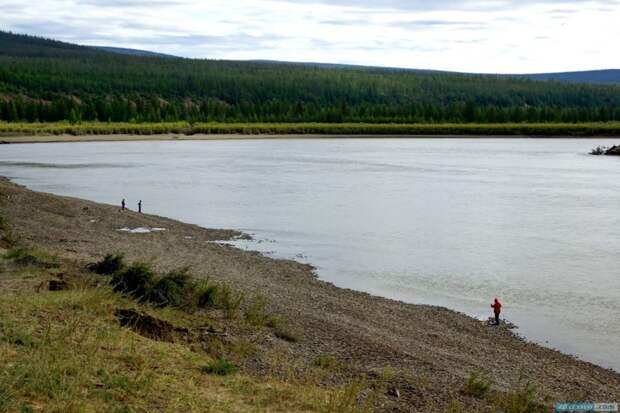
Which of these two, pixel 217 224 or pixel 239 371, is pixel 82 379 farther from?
pixel 217 224

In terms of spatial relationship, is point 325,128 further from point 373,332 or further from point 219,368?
point 219,368

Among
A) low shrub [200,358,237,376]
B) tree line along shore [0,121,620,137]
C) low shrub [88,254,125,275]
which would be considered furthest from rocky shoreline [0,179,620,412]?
tree line along shore [0,121,620,137]

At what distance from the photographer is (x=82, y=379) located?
27.1ft

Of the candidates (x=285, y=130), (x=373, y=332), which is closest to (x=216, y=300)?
(x=373, y=332)

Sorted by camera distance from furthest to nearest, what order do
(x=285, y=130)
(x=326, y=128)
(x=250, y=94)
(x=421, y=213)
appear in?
(x=250, y=94)
(x=326, y=128)
(x=285, y=130)
(x=421, y=213)

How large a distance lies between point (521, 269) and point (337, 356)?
11.6 m

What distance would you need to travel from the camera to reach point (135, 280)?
1378 centimetres

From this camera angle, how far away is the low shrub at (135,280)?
43.8 feet

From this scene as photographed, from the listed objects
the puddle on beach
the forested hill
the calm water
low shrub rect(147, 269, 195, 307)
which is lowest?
the calm water

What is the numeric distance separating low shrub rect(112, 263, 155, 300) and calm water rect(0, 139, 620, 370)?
6.47m

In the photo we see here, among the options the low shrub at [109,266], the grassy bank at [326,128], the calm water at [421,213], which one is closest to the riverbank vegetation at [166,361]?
the low shrub at [109,266]

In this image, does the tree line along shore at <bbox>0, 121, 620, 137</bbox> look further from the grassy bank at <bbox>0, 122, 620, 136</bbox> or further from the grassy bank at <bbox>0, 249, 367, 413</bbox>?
the grassy bank at <bbox>0, 249, 367, 413</bbox>

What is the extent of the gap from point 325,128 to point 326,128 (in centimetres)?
12

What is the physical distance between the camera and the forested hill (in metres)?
111
